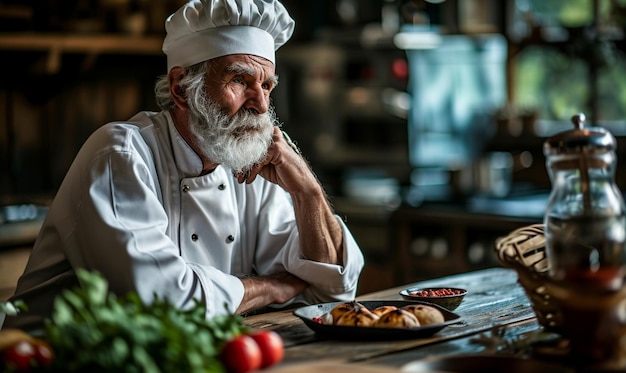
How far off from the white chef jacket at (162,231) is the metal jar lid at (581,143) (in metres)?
0.84

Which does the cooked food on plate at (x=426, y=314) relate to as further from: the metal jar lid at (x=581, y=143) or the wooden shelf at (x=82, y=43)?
the wooden shelf at (x=82, y=43)

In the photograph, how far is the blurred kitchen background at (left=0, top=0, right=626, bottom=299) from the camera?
548 centimetres

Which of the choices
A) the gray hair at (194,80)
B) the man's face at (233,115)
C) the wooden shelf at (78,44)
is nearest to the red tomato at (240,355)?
the man's face at (233,115)

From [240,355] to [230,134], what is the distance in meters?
1.07

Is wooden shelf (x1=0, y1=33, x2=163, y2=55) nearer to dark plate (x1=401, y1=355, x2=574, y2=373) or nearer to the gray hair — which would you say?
the gray hair

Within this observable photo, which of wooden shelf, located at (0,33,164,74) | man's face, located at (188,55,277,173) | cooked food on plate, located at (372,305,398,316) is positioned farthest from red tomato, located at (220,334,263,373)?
wooden shelf, located at (0,33,164,74)

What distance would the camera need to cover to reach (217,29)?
2.73 meters

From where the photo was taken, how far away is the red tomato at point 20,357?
1.67m

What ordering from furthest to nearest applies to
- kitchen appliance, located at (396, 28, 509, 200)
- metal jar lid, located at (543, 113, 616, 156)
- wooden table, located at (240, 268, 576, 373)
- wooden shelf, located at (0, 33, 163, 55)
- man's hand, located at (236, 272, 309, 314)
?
kitchen appliance, located at (396, 28, 509, 200) < wooden shelf, located at (0, 33, 163, 55) < man's hand, located at (236, 272, 309, 314) < metal jar lid, located at (543, 113, 616, 156) < wooden table, located at (240, 268, 576, 373)

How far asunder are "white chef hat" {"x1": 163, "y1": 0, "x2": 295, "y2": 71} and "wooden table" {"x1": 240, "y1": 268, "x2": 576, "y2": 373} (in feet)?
2.56

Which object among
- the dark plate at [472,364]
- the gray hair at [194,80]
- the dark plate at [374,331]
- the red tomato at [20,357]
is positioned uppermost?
the gray hair at [194,80]

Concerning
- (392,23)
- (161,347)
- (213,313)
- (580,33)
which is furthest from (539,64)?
(161,347)

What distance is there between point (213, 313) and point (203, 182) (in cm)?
51

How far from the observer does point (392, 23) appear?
6.62m
